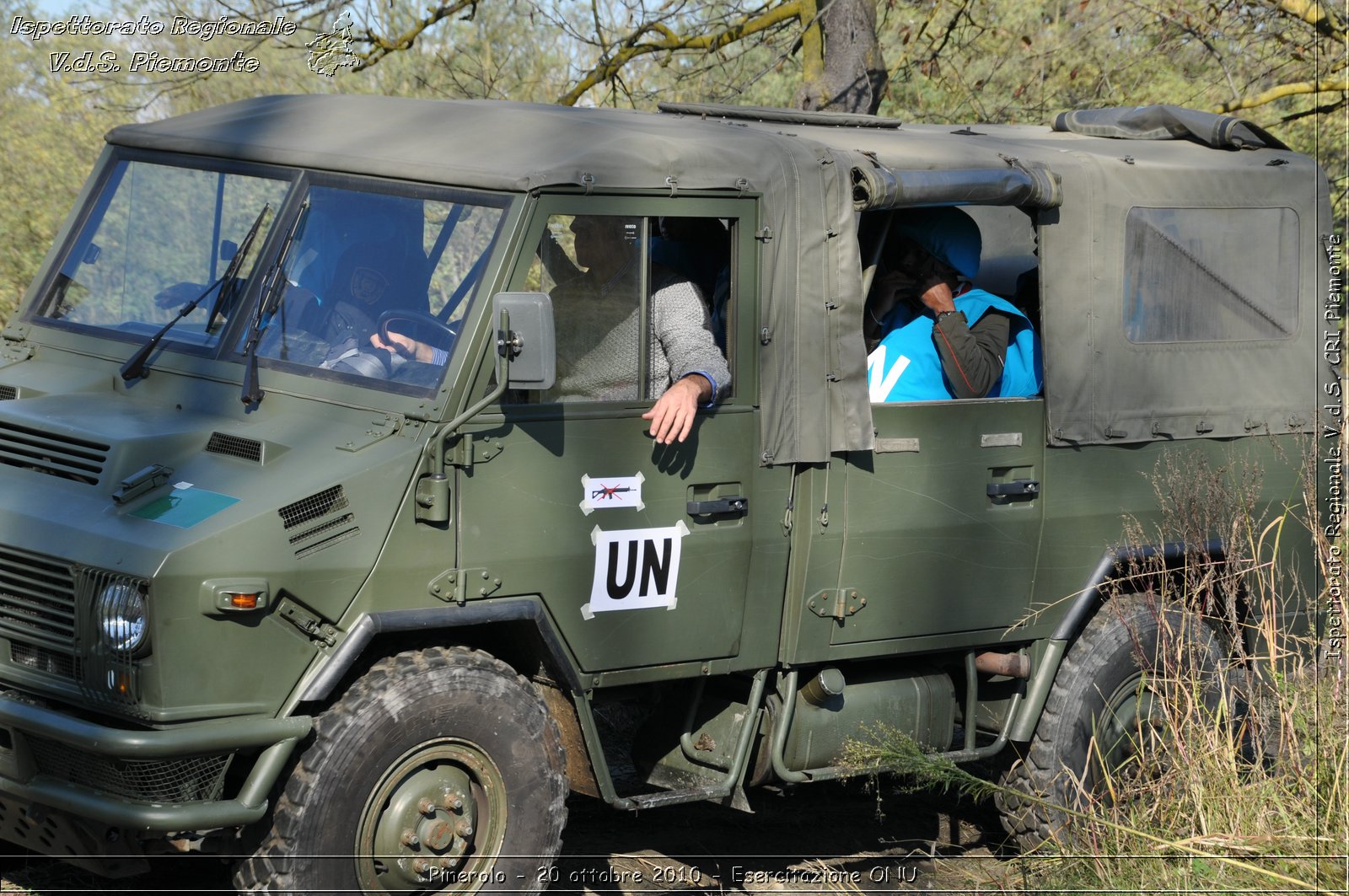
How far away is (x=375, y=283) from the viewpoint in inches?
182

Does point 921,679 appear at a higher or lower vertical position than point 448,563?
lower

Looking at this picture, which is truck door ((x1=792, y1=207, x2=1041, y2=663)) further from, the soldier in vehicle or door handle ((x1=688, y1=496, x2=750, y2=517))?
door handle ((x1=688, y1=496, x2=750, y2=517))

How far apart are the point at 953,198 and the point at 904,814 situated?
9.49 ft

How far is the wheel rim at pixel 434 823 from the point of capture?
4227mm

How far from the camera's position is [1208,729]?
5277mm

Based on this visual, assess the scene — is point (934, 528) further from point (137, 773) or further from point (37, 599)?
point (37, 599)

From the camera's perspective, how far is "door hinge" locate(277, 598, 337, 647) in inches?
157

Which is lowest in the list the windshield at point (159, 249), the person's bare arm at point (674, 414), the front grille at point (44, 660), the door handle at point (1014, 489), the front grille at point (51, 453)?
the front grille at point (44, 660)

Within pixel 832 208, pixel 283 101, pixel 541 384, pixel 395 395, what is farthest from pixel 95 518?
pixel 832 208

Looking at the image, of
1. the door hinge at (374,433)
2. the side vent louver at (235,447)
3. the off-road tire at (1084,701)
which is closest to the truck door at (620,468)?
the door hinge at (374,433)

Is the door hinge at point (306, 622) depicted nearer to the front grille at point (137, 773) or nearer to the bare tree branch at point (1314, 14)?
the front grille at point (137, 773)

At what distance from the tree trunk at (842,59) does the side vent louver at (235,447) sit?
636 centimetres

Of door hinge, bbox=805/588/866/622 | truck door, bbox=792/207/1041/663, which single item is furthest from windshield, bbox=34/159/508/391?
door hinge, bbox=805/588/866/622

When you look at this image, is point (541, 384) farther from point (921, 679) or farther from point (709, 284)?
point (921, 679)
